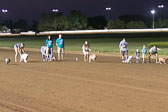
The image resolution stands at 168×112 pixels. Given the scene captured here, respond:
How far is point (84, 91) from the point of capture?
1141cm

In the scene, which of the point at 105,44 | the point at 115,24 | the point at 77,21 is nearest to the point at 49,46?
the point at 105,44

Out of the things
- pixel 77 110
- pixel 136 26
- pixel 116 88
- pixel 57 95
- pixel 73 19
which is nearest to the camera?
pixel 77 110

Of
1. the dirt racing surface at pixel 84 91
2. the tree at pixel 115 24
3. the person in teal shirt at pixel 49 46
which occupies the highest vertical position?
the tree at pixel 115 24

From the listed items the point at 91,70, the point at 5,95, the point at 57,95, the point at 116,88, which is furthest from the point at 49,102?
the point at 91,70

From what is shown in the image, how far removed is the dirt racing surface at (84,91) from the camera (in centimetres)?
909

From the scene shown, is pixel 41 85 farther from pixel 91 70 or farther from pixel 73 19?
pixel 73 19

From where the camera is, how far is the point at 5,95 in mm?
10992

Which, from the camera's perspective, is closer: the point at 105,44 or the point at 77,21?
the point at 105,44

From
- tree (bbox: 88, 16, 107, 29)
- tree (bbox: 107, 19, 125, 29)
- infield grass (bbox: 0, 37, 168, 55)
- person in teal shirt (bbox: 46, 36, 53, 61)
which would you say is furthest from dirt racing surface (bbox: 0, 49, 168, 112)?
tree (bbox: 88, 16, 107, 29)

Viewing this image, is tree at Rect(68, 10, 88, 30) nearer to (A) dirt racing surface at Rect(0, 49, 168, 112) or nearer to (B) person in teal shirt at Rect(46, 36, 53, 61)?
(B) person in teal shirt at Rect(46, 36, 53, 61)

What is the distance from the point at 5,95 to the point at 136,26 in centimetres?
13156

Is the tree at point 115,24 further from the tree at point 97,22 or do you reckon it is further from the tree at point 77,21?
the tree at point 97,22

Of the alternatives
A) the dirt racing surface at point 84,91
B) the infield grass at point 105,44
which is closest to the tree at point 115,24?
the infield grass at point 105,44

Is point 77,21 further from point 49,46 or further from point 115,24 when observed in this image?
point 49,46
